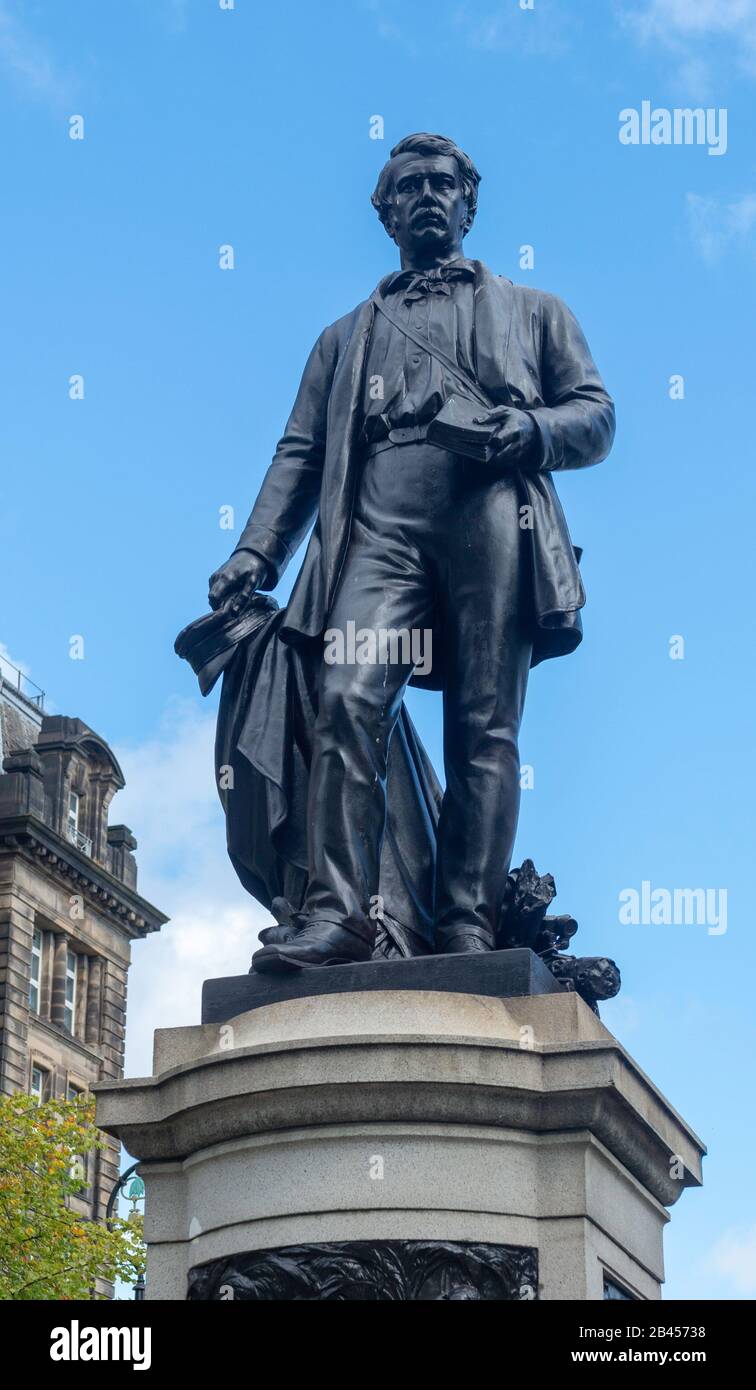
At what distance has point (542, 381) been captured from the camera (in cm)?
1109

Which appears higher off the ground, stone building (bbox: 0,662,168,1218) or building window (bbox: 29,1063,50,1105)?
stone building (bbox: 0,662,168,1218)

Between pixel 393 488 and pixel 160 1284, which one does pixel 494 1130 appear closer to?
pixel 160 1284

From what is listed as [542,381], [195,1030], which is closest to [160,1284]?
[195,1030]

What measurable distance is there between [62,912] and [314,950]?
60.8 m

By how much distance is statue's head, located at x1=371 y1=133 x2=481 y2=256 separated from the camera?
36.7 ft

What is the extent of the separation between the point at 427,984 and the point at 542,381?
3.18m

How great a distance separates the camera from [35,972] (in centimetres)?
6919

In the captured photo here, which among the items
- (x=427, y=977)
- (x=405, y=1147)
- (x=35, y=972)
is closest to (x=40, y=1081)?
(x=35, y=972)

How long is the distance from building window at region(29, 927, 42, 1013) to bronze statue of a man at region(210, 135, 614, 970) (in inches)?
2313

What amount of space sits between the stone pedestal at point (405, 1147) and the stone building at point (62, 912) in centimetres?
5631

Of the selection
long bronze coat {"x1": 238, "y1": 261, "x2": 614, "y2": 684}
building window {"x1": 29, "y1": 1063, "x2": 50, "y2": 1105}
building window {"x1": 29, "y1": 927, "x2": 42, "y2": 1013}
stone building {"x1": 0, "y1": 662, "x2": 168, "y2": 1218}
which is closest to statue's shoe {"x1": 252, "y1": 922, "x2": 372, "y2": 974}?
long bronze coat {"x1": 238, "y1": 261, "x2": 614, "y2": 684}

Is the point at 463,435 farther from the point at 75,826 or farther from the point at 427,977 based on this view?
the point at 75,826

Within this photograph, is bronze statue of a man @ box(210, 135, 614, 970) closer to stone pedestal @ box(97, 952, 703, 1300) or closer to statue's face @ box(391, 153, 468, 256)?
statue's face @ box(391, 153, 468, 256)

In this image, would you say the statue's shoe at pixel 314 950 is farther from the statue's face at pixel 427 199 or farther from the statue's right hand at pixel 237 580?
the statue's face at pixel 427 199
